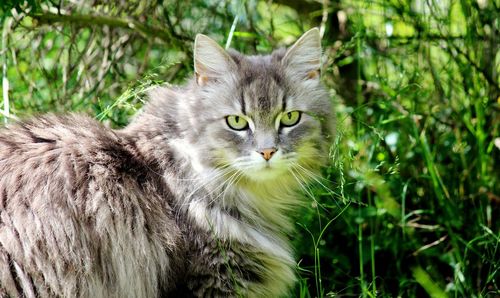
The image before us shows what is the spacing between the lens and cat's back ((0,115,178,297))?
7.70ft

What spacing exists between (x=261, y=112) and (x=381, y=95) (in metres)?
1.52

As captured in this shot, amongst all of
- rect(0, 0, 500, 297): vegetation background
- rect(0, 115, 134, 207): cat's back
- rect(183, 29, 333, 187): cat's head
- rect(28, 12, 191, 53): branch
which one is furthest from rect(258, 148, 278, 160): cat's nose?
rect(28, 12, 191, 53): branch

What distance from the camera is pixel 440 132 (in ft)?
12.3

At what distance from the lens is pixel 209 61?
105 inches

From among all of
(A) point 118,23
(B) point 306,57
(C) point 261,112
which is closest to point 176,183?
(C) point 261,112

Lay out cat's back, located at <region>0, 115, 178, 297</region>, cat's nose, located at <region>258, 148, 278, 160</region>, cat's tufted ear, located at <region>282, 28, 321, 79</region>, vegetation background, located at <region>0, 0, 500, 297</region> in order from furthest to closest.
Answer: vegetation background, located at <region>0, 0, 500, 297</region> < cat's tufted ear, located at <region>282, 28, 321, 79</region> < cat's nose, located at <region>258, 148, 278, 160</region> < cat's back, located at <region>0, 115, 178, 297</region>

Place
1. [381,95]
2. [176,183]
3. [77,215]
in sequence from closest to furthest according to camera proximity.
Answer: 1. [77,215]
2. [176,183]
3. [381,95]

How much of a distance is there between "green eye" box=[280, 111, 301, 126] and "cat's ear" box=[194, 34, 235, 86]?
0.30 m

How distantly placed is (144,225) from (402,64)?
1.84 metres

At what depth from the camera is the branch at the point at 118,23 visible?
11.0 feet

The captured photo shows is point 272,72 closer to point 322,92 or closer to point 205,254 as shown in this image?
point 322,92

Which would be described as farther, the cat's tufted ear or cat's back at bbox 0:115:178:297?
the cat's tufted ear

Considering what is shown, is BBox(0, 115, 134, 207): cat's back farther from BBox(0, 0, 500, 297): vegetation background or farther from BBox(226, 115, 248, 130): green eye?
BBox(0, 0, 500, 297): vegetation background

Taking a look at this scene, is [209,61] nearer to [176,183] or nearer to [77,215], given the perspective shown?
[176,183]
